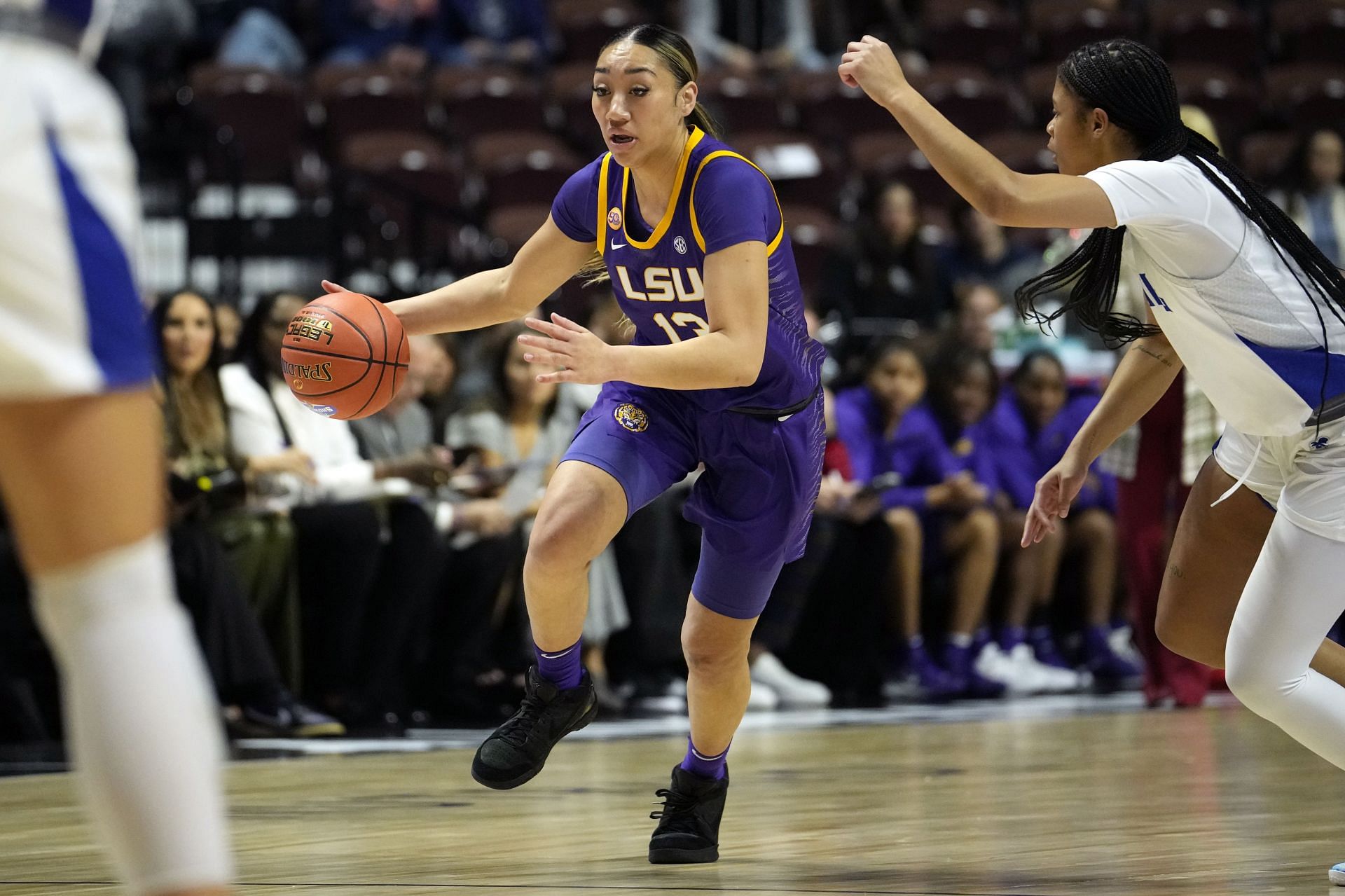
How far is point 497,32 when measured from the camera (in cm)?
1099

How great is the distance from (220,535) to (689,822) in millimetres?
2984

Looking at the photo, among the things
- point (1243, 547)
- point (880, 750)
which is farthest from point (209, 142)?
point (1243, 547)

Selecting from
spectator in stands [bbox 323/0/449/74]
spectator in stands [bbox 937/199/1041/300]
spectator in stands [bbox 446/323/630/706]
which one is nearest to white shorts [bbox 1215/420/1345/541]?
spectator in stands [bbox 446/323/630/706]

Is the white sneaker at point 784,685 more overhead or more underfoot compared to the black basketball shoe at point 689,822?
more underfoot

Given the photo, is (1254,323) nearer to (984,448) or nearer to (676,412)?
A: (676,412)

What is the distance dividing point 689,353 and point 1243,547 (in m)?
1.12

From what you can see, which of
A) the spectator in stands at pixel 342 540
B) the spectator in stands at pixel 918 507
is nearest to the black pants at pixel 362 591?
the spectator in stands at pixel 342 540

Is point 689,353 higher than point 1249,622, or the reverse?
point 689,353

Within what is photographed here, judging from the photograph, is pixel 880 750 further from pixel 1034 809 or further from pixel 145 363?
pixel 145 363

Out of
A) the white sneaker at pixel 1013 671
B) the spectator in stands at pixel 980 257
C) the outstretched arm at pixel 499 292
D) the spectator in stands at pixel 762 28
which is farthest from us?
the spectator in stands at pixel 762 28

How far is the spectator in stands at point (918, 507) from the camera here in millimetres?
7625

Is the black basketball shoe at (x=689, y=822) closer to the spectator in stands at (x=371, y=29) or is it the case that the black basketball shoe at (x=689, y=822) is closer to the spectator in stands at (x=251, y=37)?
the spectator in stands at (x=251, y=37)

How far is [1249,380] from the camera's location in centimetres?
303

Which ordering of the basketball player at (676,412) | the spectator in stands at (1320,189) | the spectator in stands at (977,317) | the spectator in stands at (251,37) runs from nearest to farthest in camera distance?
1. the basketball player at (676,412)
2. the spectator in stands at (977,317)
3. the spectator in stands at (1320,189)
4. the spectator in stands at (251,37)
